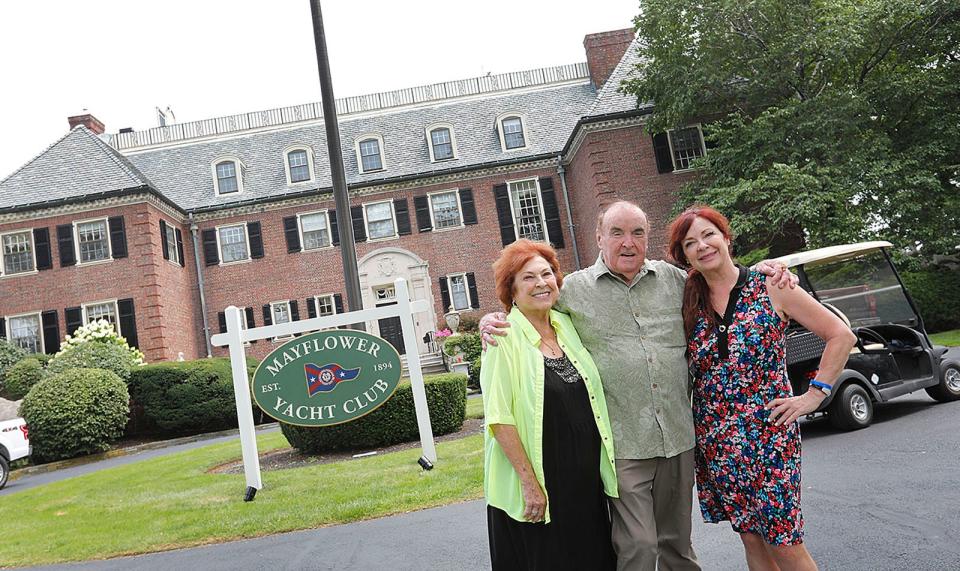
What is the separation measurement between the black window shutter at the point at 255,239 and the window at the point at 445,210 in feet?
21.9

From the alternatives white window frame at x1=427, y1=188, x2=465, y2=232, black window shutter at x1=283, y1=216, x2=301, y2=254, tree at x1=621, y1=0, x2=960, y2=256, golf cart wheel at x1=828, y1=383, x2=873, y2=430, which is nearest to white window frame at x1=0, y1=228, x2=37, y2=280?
black window shutter at x1=283, y1=216, x2=301, y2=254

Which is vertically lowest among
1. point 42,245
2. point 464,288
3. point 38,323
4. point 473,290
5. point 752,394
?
point 752,394

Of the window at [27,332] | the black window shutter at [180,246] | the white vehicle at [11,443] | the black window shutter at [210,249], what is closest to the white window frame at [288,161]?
the black window shutter at [210,249]

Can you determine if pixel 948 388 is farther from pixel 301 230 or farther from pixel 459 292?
pixel 301 230

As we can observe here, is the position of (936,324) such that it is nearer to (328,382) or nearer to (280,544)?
(328,382)

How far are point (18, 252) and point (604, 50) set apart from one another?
2320cm

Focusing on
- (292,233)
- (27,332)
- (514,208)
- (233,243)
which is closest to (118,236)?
(233,243)

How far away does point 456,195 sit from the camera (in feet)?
85.5

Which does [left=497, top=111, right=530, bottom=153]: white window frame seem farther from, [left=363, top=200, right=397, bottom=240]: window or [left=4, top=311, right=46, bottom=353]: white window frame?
[left=4, top=311, right=46, bottom=353]: white window frame

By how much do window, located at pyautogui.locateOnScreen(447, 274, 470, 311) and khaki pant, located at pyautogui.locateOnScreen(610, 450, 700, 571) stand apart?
2278cm

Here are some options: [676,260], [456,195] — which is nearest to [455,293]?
[456,195]

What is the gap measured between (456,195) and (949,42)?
1603 cm

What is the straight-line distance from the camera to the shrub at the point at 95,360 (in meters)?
16.9

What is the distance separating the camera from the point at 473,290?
25.6 metres
